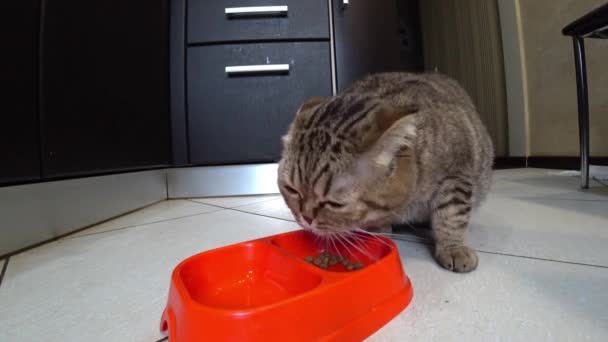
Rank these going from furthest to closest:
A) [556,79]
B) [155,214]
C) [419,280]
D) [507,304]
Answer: [556,79], [155,214], [419,280], [507,304]

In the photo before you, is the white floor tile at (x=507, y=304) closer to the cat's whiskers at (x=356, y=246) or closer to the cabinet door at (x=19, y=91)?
the cat's whiskers at (x=356, y=246)

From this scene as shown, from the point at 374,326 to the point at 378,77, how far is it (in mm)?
848

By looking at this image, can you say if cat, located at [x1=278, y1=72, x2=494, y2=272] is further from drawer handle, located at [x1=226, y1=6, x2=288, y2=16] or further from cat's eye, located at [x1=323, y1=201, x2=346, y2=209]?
drawer handle, located at [x1=226, y1=6, x2=288, y2=16]

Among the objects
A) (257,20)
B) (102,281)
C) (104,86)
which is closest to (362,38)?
(257,20)

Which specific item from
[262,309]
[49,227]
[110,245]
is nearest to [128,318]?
[262,309]

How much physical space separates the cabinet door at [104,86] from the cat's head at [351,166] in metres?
0.87

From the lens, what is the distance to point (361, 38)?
187cm

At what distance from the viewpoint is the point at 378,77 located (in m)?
1.09

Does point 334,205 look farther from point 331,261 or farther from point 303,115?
point 303,115

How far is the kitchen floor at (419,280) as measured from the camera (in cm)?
50

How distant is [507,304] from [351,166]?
37 cm

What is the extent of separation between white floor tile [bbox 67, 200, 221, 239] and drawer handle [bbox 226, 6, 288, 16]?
109cm

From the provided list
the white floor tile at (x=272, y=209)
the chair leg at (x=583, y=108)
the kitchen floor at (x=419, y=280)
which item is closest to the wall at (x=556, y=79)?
the chair leg at (x=583, y=108)

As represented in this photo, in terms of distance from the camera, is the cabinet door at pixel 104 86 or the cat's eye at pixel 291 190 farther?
the cabinet door at pixel 104 86
